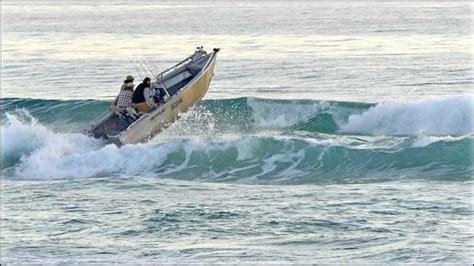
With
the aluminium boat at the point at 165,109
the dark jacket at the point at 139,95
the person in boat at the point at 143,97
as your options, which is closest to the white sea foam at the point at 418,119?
the aluminium boat at the point at 165,109

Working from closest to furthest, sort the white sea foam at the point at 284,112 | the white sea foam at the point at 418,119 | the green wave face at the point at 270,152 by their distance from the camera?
1. the green wave face at the point at 270,152
2. the white sea foam at the point at 418,119
3. the white sea foam at the point at 284,112

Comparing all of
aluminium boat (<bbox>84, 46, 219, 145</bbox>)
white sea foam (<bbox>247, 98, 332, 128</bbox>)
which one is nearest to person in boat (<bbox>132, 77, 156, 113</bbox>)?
aluminium boat (<bbox>84, 46, 219, 145</bbox>)

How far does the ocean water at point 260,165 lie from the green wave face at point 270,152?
4 cm

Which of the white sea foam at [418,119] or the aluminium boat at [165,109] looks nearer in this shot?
the aluminium boat at [165,109]

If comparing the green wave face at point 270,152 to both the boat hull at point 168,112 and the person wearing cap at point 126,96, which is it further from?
the person wearing cap at point 126,96

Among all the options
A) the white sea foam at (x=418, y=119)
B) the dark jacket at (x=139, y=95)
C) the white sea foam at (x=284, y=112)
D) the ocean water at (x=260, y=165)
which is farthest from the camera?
the white sea foam at (x=284, y=112)

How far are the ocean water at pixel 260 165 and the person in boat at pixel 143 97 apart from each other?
770 millimetres

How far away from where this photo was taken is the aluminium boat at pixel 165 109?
21.3 meters

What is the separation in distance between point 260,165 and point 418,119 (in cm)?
653

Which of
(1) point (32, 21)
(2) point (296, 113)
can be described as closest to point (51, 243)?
(2) point (296, 113)

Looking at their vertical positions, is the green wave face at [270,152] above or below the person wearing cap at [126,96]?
below

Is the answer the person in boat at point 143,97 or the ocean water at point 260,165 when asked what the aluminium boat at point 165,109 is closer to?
the person in boat at point 143,97

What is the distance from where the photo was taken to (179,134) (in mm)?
23047

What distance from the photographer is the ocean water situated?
14133 millimetres
